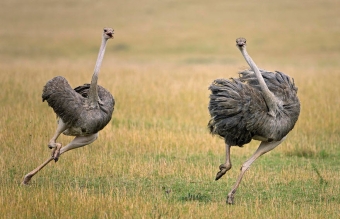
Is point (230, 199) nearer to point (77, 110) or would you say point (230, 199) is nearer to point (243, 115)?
point (243, 115)

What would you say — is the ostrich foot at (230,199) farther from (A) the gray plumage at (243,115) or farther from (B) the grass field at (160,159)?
(A) the gray plumage at (243,115)

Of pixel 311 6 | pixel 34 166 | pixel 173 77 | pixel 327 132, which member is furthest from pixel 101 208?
pixel 311 6

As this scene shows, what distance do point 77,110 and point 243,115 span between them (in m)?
1.99

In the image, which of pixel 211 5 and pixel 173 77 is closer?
pixel 173 77

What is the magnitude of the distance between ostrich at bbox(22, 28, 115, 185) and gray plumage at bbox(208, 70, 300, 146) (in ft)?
4.56

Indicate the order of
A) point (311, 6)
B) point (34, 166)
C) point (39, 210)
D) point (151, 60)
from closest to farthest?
point (39, 210)
point (34, 166)
point (151, 60)
point (311, 6)

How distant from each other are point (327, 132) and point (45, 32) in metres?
31.1

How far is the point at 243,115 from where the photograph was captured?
8141mm

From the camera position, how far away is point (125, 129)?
12625mm

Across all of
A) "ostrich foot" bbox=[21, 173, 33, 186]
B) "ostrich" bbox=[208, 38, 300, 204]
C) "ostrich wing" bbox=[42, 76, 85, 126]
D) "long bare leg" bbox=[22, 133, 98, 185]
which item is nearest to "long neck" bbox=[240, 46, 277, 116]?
"ostrich" bbox=[208, 38, 300, 204]

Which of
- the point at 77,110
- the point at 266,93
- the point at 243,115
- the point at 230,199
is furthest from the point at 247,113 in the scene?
the point at 77,110

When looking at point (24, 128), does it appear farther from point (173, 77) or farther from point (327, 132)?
point (173, 77)

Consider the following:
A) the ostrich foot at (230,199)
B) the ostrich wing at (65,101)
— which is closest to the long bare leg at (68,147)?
the ostrich wing at (65,101)

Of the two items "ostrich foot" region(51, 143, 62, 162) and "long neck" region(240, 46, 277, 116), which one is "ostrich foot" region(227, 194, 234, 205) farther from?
"ostrich foot" region(51, 143, 62, 162)
